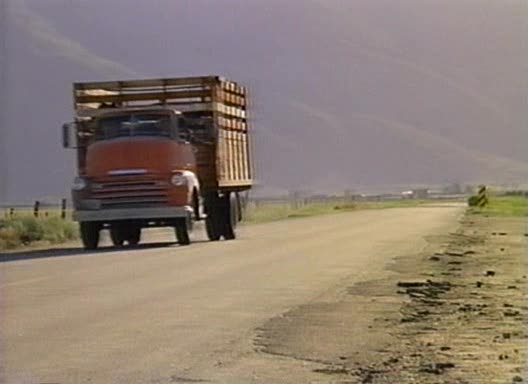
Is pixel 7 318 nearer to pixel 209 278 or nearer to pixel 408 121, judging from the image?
pixel 209 278

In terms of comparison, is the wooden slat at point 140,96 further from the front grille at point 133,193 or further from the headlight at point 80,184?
the front grille at point 133,193

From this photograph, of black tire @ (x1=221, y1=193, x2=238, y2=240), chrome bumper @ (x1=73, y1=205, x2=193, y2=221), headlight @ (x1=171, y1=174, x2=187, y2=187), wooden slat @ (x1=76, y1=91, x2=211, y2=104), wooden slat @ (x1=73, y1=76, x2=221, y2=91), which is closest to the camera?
chrome bumper @ (x1=73, y1=205, x2=193, y2=221)

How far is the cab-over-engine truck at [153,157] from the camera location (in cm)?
3181

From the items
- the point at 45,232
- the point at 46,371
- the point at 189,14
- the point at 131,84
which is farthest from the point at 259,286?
the point at 189,14

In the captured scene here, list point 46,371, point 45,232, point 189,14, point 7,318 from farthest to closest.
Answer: point 189,14, point 45,232, point 7,318, point 46,371

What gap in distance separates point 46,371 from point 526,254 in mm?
18082

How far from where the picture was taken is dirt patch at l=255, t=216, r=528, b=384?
1181cm

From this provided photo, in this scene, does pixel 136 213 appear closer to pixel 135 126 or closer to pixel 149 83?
pixel 135 126

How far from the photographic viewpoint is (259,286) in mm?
20406

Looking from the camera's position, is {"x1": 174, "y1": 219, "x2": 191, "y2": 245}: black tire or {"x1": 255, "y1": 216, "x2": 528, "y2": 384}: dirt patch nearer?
{"x1": 255, "y1": 216, "x2": 528, "y2": 384}: dirt patch

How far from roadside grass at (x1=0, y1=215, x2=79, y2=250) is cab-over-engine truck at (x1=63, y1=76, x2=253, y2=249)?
4.80m

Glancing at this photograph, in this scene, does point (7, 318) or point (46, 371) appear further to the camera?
point (7, 318)

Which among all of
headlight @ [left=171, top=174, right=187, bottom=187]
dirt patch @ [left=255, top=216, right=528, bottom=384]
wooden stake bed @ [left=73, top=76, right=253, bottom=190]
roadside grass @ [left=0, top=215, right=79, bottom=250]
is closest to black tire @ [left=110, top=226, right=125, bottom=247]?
wooden stake bed @ [left=73, top=76, right=253, bottom=190]

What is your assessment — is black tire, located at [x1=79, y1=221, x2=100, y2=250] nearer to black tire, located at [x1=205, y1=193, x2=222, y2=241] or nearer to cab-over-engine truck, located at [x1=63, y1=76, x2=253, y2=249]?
cab-over-engine truck, located at [x1=63, y1=76, x2=253, y2=249]
